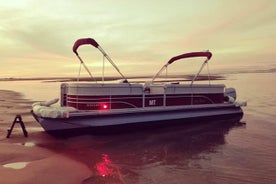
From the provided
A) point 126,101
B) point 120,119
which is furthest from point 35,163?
point 126,101

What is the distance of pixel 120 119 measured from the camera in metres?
13.7

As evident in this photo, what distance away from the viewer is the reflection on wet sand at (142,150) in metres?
8.88

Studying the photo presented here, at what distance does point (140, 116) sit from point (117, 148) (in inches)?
115

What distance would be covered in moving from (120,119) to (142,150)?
2.58m

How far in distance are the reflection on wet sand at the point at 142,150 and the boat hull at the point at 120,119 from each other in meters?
0.36

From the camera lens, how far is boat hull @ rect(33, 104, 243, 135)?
12695 mm

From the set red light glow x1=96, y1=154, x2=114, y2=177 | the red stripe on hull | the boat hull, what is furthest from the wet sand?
the red stripe on hull

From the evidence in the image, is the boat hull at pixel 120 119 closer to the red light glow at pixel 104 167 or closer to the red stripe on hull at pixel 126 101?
the red stripe on hull at pixel 126 101

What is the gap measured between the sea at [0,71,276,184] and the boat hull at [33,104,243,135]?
1.19 ft

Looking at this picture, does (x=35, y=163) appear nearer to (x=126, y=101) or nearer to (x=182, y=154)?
(x=182, y=154)

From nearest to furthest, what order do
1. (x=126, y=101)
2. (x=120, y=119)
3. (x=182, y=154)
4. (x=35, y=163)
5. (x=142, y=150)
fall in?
(x=35, y=163)
(x=182, y=154)
(x=142, y=150)
(x=120, y=119)
(x=126, y=101)

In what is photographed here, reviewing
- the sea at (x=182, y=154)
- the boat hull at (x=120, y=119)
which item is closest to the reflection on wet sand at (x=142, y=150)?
the sea at (x=182, y=154)

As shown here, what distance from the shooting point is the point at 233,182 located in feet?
26.4

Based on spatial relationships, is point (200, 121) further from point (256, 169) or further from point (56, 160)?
point (56, 160)
